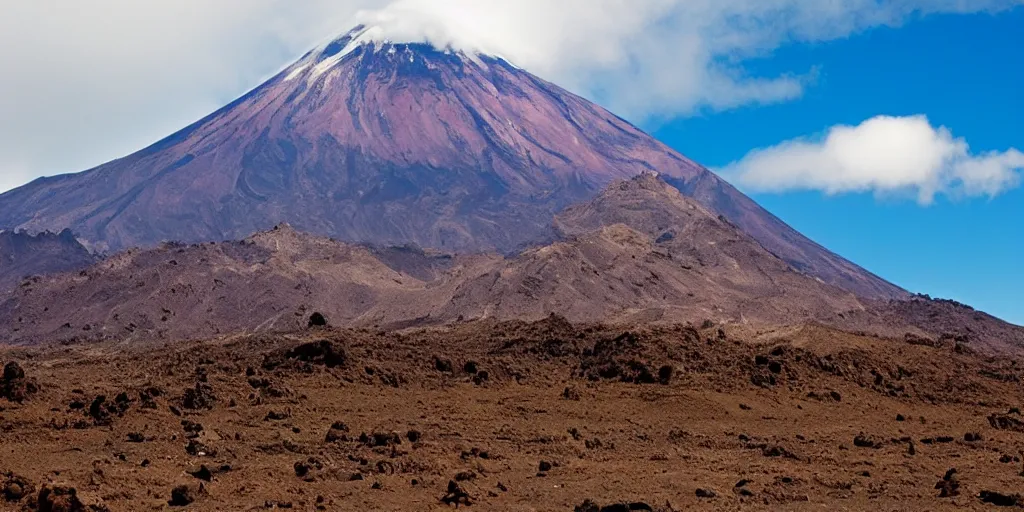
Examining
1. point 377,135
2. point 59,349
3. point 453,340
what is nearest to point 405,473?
point 453,340

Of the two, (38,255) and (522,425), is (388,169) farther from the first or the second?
(522,425)

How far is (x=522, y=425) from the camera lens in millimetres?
26203

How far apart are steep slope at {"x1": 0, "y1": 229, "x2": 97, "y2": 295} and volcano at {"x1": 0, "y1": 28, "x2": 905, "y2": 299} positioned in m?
18.5

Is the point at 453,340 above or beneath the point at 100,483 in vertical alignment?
above

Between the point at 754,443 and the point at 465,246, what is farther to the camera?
the point at 465,246

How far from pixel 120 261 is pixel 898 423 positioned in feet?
222

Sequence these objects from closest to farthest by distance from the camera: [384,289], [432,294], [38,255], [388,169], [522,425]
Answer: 1. [522,425]
2. [432,294]
3. [384,289]
4. [38,255]
5. [388,169]

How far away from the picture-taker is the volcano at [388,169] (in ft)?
455

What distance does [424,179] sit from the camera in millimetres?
154125

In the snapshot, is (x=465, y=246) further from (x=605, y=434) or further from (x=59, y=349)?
(x=605, y=434)

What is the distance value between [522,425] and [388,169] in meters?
132

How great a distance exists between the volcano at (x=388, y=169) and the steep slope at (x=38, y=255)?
18455mm

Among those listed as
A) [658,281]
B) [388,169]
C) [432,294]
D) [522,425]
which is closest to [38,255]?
[432,294]

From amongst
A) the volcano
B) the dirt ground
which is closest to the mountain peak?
the volcano
